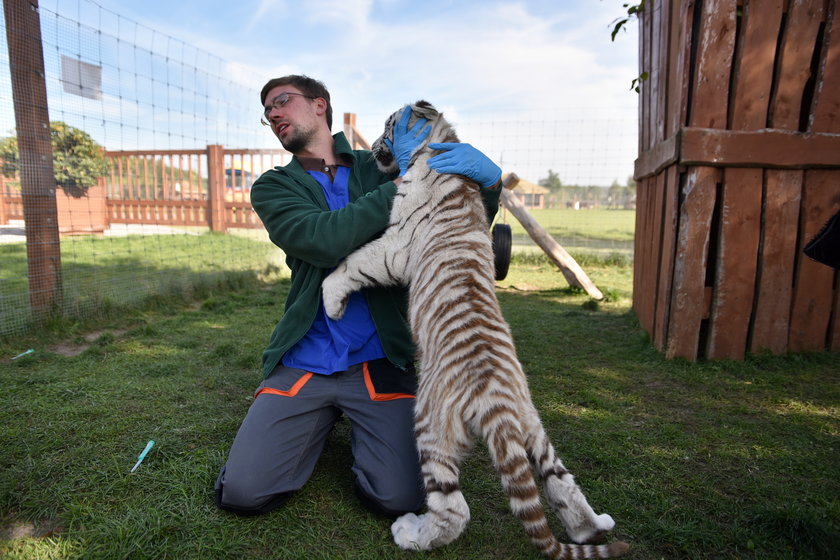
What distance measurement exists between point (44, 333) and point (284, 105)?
4.01m

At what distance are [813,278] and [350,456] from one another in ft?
14.7

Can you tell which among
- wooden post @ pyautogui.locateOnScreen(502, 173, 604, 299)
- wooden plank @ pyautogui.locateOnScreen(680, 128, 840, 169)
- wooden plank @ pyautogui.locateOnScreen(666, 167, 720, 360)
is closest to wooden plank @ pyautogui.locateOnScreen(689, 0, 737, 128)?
wooden plank @ pyautogui.locateOnScreen(680, 128, 840, 169)

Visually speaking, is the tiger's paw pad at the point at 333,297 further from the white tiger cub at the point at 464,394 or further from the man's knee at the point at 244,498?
the man's knee at the point at 244,498

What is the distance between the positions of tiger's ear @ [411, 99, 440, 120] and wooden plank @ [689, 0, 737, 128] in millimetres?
2535

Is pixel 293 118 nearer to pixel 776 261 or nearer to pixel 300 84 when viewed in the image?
pixel 300 84

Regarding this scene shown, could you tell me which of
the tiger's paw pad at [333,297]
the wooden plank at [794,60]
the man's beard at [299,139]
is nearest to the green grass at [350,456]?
the tiger's paw pad at [333,297]

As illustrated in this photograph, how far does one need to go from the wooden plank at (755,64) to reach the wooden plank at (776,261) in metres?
0.55

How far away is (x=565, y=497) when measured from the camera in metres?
2.26

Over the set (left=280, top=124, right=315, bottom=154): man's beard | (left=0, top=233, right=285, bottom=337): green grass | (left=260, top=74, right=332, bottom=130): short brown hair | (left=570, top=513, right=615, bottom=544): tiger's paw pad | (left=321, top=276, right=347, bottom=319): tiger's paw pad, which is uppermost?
(left=260, top=74, right=332, bottom=130): short brown hair

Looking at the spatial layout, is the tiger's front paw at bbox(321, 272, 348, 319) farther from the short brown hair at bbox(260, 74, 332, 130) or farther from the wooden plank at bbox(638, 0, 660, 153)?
the wooden plank at bbox(638, 0, 660, 153)

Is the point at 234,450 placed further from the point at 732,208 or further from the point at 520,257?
the point at 520,257

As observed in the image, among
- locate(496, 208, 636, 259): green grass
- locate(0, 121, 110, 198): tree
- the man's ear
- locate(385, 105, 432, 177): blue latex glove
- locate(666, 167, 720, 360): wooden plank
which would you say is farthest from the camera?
locate(496, 208, 636, 259): green grass

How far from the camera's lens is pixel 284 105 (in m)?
3.23

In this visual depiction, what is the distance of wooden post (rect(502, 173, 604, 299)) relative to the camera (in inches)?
336
